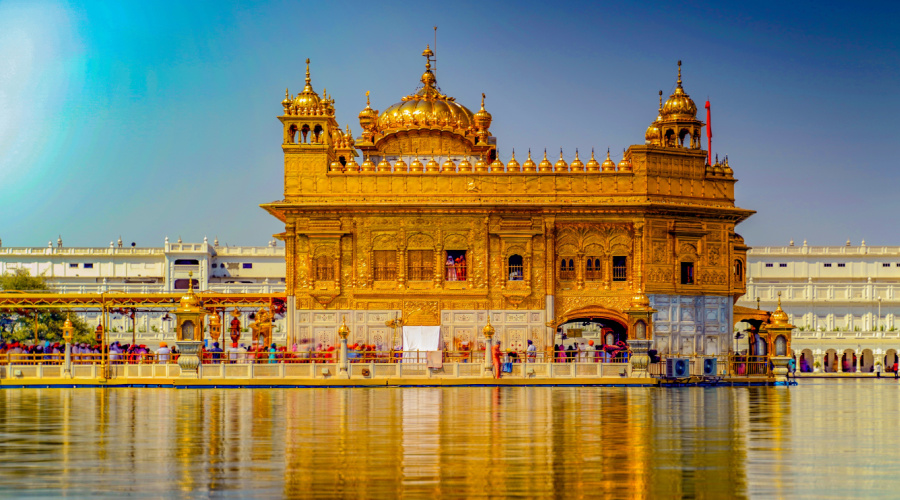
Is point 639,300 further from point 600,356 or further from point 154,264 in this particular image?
point 154,264

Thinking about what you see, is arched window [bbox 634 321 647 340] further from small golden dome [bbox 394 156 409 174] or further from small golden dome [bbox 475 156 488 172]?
small golden dome [bbox 394 156 409 174]

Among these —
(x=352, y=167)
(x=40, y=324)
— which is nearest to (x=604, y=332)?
(x=352, y=167)

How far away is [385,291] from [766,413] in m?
18.7

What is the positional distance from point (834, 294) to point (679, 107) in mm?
47758

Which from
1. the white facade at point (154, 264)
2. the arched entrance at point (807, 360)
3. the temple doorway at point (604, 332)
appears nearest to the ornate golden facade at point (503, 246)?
the temple doorway at point (604, 332)

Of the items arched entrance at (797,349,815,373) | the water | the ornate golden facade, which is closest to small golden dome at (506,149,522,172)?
the ornate golden facade

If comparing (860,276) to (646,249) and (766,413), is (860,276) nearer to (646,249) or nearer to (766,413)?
(646,249)

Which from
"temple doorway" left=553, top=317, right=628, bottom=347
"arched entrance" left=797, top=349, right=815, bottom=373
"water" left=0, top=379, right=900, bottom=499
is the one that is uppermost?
"temple doorway" left=553, top=317, right=628, bottom=347

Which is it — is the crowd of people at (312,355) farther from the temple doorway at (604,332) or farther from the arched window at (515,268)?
the arched window at (515,268)

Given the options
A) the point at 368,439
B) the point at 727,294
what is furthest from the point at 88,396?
the point at 727,294

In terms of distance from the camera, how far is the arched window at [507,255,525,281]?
39656mm

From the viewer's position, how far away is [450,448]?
1616 centimetres

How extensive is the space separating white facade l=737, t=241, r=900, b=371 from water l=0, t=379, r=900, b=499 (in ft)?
176

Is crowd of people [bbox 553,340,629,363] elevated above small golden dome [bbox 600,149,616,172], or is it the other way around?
small golden dome [bbox 600,149,616,172]
